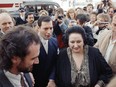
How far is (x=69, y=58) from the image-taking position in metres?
3.46

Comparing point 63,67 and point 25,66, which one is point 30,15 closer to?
point 63,67

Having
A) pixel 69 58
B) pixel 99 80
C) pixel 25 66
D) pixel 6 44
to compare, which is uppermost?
pixel 6 44

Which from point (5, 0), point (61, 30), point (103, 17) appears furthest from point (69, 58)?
point (5, 0)

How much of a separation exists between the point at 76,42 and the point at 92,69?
37cm

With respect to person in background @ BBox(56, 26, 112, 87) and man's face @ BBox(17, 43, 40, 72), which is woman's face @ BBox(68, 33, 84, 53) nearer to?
person in background @ BBox(56, 26, 112, 87)

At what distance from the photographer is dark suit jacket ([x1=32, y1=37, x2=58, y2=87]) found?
3.66 metres

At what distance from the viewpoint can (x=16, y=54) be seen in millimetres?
1854

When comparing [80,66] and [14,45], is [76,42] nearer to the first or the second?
[80,66]

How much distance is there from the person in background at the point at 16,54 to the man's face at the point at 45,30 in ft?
5.83

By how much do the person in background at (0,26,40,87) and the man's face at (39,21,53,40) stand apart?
1.78 metres

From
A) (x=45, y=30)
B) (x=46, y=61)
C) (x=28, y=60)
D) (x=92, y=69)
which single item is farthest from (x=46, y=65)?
(x=28, y=60)

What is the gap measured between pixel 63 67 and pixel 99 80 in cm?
45

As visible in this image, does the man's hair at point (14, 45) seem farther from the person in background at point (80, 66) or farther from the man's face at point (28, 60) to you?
the person in background at point (80, 66)

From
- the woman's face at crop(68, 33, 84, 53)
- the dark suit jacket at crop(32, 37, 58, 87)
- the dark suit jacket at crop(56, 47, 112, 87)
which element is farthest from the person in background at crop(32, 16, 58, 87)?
the woman's face at crop(68, 33, 84, 53)
